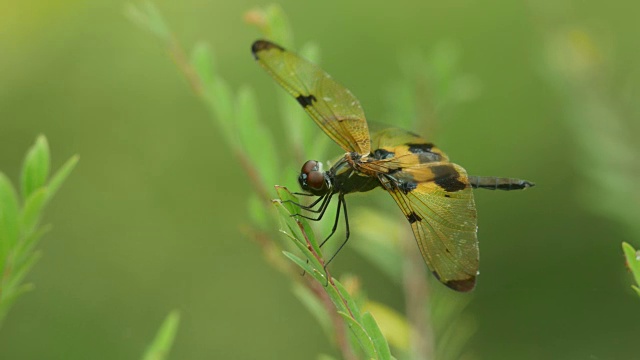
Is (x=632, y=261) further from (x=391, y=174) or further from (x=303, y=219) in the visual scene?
(x=391, y=174)

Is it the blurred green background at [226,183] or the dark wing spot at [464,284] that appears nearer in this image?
the dark wing spot at [464,284]

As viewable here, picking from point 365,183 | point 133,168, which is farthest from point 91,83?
point 365,183

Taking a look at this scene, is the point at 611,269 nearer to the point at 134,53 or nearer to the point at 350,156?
the point at 350,156

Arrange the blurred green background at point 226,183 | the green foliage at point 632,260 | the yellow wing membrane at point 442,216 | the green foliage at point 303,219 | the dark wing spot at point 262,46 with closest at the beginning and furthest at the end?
the green foliage at point 632,260, the green foliage at point 303,219, the yellow wing membrane at point 442,216, the dark wing spot at point 262,46, the blurred green background at point 226,183

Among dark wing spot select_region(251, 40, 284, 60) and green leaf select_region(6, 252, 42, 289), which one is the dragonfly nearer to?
dark wing spot select_region(251, 40, 284, 60)

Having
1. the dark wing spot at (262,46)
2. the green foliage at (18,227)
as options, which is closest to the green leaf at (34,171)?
the green foliage at (18,227)

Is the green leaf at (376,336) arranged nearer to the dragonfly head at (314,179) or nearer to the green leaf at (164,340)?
the green leaf at (164,340)

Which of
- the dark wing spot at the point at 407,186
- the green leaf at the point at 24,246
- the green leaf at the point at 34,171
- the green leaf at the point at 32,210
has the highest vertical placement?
the green leaf at the point at 34,171

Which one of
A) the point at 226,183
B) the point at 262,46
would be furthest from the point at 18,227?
the point at 226,183
